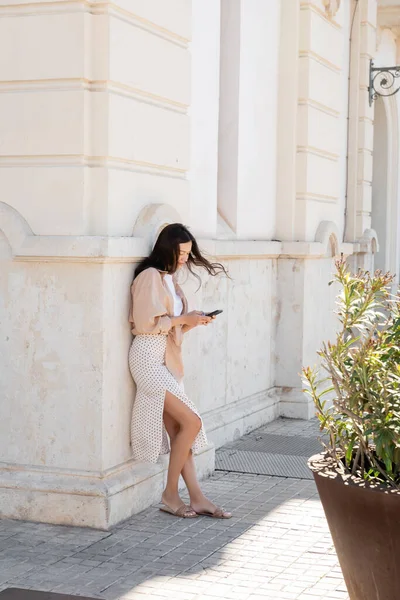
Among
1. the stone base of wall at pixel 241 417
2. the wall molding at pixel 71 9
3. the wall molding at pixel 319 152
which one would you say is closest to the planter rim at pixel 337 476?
the wall molding at pixel 71 9

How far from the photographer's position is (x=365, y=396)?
4.68 metres

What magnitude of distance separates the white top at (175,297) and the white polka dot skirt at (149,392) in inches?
10.2

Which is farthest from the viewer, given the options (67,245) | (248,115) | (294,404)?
(294,404)

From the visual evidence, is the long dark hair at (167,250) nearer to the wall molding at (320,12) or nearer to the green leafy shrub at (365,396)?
the green leafy shrub at (365,396)

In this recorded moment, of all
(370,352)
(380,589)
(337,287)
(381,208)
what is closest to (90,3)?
(370,352)

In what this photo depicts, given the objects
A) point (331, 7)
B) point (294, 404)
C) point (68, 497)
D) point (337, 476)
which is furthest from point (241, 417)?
point (337, 476)

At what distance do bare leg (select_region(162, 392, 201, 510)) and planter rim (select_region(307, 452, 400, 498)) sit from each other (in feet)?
5.88

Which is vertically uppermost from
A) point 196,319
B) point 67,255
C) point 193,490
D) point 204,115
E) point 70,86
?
point 204,115

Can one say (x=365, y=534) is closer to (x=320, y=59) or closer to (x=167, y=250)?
(x=167, y=250)

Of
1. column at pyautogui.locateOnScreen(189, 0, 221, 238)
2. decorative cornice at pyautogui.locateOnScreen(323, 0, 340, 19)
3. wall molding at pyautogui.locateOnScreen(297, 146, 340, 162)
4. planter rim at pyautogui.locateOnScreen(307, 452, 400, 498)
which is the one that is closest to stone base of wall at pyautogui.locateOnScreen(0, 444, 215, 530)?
planter rim at pyautogui.locateOnScreen(307, 452, 400, 498)

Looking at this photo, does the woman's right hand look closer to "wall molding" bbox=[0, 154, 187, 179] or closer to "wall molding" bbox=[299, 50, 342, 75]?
"wall molding" bbox=[0, 154, 187, 179]

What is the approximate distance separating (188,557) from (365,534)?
1561 millimetres

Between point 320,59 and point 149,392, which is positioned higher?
point 320,59

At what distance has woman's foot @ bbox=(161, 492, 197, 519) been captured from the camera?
6664 millimetres
